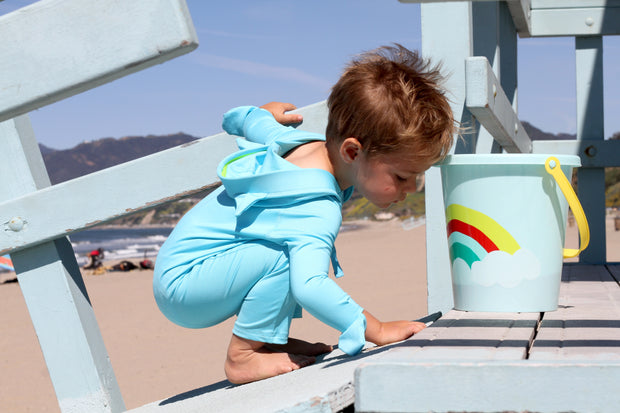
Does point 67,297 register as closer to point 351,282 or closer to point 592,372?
point 592,372

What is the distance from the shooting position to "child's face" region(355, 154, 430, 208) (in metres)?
1.51

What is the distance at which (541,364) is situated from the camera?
0.86m

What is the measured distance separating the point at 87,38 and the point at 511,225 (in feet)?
3.68

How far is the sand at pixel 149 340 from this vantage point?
4355mm

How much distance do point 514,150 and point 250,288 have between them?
5.09 ft

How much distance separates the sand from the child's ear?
2.90 m

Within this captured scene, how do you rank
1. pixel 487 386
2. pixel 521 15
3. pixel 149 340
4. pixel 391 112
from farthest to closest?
pixel 149 340
pixel 521 15
pixel 391 112
pixel 487 386

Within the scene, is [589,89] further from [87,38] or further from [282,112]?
[87,38]

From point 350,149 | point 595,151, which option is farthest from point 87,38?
point 595,151

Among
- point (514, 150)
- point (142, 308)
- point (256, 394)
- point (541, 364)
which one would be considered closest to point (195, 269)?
point (256, 394)

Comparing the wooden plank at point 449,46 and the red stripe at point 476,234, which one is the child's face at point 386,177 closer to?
the red stripe at point 476,234

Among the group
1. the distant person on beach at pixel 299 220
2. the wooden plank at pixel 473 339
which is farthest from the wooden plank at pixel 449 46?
the wooden plank at pixel 473 339

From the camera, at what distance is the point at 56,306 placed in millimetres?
1856

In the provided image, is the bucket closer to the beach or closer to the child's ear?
the child's ear
